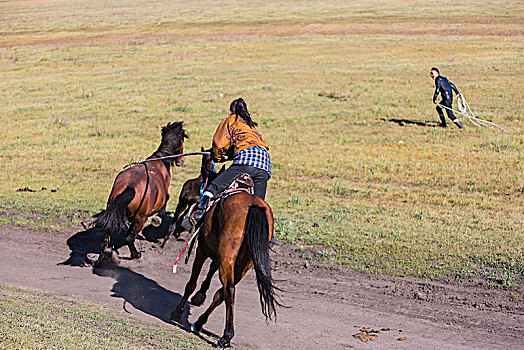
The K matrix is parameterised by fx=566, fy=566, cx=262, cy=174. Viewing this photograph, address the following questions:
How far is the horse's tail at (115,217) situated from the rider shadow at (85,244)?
107 centimetres

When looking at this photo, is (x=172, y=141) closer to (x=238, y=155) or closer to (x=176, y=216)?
(x=176, y=216)

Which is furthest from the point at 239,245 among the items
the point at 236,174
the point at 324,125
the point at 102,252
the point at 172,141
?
the point at 324,125

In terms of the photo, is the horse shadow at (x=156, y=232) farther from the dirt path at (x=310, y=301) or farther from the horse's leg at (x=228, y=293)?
the horse's leg at (x=228, y=293)

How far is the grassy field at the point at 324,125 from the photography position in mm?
10791

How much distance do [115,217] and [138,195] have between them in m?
0.65

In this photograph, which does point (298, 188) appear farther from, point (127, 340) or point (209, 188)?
point (127, 340)

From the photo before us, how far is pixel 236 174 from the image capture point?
7375mm

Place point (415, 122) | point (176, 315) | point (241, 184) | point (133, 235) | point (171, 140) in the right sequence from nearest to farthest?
point (241, 184)
point (176, 315)
point (133, 235)
point (171, 140)
point (415, 122)

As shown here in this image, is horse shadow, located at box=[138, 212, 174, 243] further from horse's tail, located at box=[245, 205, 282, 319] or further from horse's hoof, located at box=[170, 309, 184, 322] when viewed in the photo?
horse's tail, located at box=[245, 205, 282, 319]

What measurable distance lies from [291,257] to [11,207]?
6734mm

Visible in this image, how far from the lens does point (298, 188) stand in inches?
555

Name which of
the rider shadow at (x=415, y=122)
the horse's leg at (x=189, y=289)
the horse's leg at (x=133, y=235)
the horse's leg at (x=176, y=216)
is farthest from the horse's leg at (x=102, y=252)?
the rider shadow at (x=415, y=122)

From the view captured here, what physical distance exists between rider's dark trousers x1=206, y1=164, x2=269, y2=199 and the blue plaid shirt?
0.18 ft

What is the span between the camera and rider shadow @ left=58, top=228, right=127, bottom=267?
9750mm
